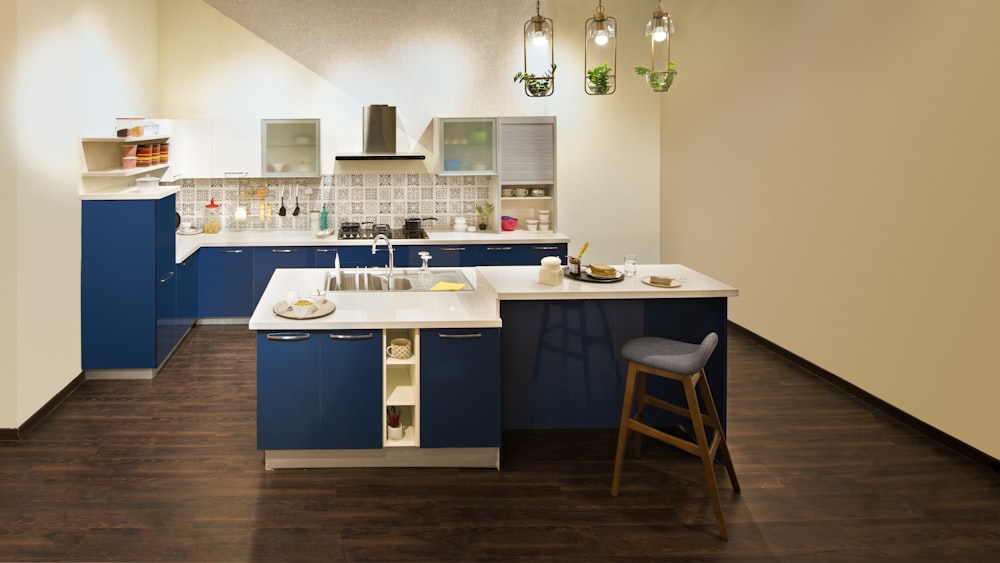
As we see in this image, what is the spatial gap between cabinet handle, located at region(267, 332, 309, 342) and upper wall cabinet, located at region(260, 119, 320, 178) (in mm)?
4127

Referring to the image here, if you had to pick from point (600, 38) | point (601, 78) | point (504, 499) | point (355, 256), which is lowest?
point (504, 499)

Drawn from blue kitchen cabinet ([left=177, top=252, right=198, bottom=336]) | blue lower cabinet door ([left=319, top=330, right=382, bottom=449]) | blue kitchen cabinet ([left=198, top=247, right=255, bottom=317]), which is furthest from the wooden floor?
blue kitchen cabinet ([left=198, top=247, right=255, bottom=317])

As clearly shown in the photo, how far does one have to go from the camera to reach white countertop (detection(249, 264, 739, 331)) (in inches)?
182

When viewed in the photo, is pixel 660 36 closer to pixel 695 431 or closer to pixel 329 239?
pixel 695 431

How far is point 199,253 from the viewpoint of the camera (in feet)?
26.8

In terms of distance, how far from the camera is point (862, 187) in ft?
19.9

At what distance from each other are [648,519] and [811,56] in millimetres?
4099

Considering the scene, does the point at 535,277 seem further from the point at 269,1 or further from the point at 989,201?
the point at 269,1

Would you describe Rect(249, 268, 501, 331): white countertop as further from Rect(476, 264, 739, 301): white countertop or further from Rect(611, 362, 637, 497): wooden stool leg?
Rect(611, 362, 637, 497): wooden stool leg

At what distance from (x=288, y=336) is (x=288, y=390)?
0.28 m

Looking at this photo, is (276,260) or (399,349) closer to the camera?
(399,349)

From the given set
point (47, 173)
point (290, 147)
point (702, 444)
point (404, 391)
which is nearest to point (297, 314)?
point (404, 391)

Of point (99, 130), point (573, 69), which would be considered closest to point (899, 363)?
point (573, 69)

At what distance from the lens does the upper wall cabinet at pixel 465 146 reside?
850cm
